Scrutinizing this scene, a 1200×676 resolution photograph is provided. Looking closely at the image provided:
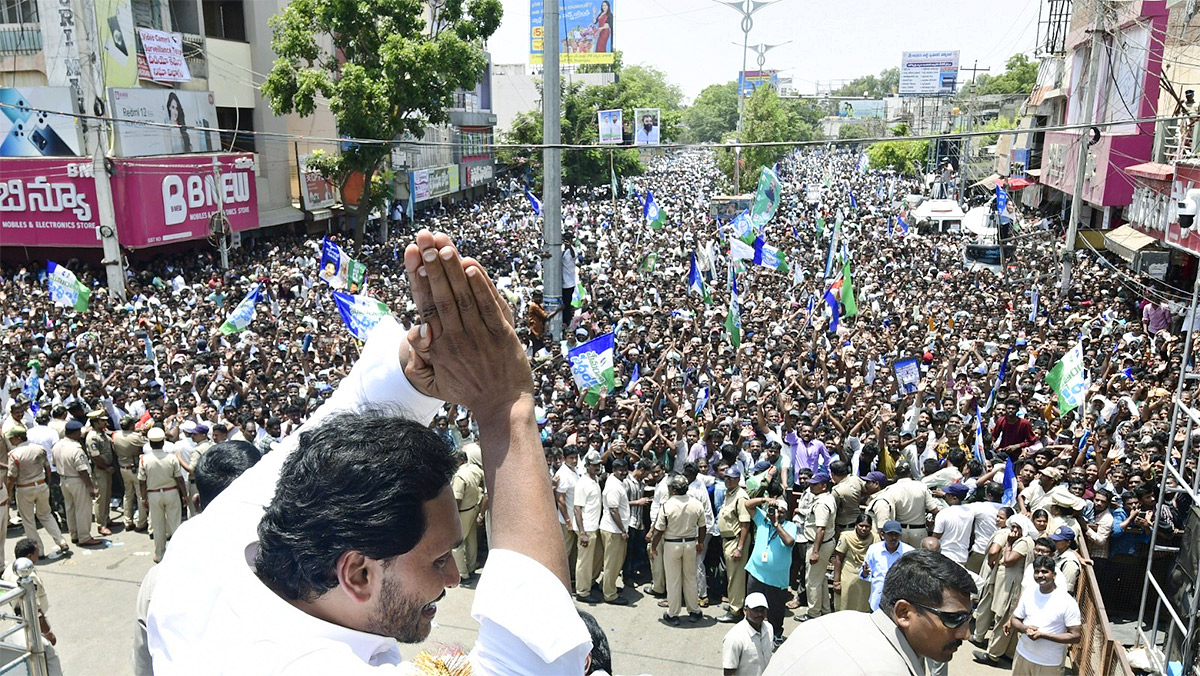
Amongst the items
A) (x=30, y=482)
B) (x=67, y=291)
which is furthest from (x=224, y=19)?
(x=30, y=482)

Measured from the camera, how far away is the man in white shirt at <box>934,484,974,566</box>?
6371 mm

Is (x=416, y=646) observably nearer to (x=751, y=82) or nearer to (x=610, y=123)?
(x=610, y=123)

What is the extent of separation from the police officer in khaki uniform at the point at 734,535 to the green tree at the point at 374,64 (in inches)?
720

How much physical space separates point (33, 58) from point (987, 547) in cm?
2055

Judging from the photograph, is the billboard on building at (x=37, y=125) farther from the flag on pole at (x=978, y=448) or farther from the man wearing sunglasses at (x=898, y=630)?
the man wearing sunglasses at (x=898, y=630)

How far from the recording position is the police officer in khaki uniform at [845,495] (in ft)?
21.9

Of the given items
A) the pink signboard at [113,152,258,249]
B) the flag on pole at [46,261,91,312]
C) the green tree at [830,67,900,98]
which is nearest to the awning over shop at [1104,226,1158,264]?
the flag on pole at [46,261,91,312]

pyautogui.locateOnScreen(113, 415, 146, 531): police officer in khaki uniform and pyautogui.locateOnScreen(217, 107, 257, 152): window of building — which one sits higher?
pyautogui.locateOnScreen(217, 107, 257, 152): window of building

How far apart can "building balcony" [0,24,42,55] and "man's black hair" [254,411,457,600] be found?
71.4ft

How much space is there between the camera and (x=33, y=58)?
18.8 metres

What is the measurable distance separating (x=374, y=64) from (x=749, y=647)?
21.6 m

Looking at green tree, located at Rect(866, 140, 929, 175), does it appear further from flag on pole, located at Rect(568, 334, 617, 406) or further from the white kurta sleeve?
the white kurta sleeve

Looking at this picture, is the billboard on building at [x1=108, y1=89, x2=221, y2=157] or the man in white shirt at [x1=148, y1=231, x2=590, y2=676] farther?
A: the billboard on building at [x1=108, y1=89, x2=221, y2=157]

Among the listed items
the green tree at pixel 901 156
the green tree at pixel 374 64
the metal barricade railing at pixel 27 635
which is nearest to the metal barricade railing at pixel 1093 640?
the metal barricade railing at pixel 27 635
